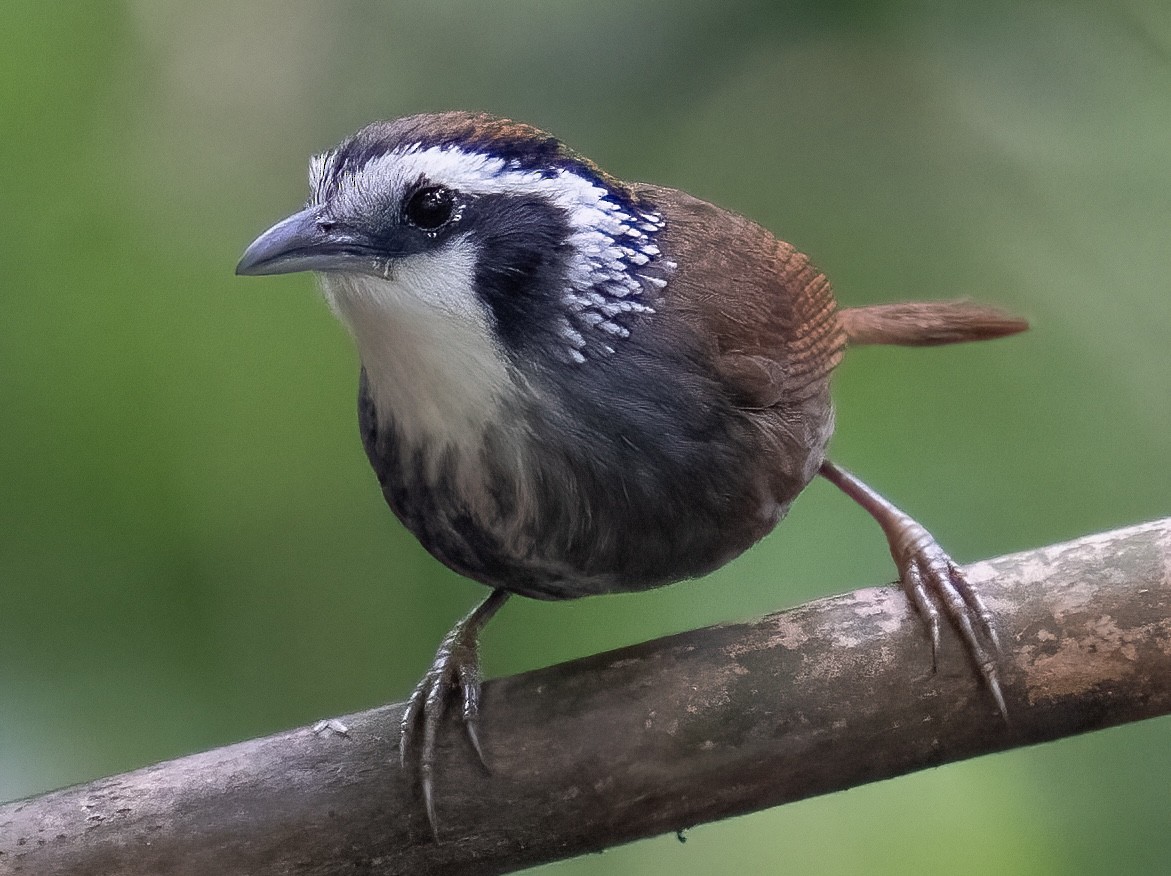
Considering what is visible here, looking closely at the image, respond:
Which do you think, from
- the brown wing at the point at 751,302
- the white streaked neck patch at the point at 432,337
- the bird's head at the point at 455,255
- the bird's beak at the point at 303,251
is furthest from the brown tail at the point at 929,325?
the bird's beak at the point at 303,251

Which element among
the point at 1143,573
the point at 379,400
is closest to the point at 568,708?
the point at 379,400

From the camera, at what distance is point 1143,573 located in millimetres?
1630

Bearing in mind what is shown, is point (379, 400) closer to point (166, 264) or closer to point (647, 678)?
point (647, 678)

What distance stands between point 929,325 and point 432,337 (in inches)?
40.4

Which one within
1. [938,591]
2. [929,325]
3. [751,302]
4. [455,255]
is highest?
[455,255]

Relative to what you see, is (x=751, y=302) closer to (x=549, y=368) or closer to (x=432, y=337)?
(x=549, y=368)

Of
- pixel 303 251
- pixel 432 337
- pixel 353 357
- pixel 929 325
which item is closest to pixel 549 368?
pixel 432 337

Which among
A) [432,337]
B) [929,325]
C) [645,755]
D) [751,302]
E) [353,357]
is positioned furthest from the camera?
[353,357]

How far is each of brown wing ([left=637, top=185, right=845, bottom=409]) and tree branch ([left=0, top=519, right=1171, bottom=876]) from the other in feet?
1.17

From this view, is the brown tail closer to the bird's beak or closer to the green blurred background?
the green blurred background

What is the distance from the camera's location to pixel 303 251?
4.49 feet

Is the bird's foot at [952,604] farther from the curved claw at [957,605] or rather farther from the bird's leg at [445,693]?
the bird's leg at [445,693]

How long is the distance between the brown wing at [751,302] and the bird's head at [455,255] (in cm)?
18

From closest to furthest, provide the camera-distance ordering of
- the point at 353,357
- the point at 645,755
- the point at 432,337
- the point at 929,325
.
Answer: the point at 432,337
the point at 645,755
the point at 929,325
the point at 353,357
